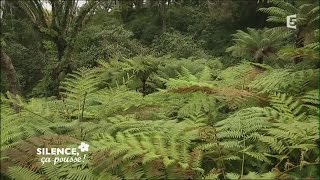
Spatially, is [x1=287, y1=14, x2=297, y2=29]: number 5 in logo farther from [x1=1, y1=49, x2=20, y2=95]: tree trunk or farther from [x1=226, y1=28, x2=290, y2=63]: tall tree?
[x1=1, y1=49, x2=20, y2=95]: tree trunk

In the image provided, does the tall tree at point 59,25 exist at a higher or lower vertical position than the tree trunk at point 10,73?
higher

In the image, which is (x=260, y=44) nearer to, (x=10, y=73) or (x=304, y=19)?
(x=304, y=19)

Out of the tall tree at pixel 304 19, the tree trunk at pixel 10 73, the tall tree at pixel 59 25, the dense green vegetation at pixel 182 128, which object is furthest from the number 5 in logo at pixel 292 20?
the tall tree at pixel 59 25

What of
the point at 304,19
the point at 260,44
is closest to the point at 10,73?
the point at 260,44

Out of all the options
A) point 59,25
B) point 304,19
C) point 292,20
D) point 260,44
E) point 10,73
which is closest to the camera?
point 304,19

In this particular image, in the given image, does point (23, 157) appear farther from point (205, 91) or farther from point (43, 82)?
point (43, 82)

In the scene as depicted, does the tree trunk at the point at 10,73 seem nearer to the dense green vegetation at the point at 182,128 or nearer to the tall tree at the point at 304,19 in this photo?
the dense green vegetation at the point at 182,128

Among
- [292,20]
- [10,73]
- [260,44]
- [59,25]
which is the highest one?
[292,20]

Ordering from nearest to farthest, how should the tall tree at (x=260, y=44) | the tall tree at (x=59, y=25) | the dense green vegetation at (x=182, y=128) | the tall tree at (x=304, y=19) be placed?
the dense green vegetation at (x=182, y=128)
the tall tree at (x=304, y=19)
the tall tree at (x=260, y=44)
the tall tree at (x=59, y=25)

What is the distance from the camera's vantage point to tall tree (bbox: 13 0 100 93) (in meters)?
13.1

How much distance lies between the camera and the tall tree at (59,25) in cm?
1315

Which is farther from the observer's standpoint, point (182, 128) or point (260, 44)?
point (260, 44)

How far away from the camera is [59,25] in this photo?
14.5 m

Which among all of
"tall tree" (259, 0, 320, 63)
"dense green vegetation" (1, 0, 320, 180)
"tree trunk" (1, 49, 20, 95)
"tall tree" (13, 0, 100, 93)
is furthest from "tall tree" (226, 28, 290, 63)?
"tall tree" (13, 0, 100, 93)
